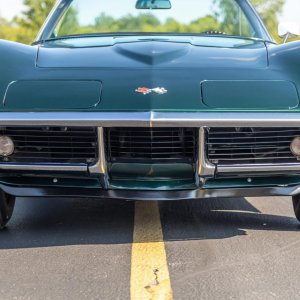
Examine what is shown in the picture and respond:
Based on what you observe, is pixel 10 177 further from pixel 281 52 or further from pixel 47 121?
pixel 281 52

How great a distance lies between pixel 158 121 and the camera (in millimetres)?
3639

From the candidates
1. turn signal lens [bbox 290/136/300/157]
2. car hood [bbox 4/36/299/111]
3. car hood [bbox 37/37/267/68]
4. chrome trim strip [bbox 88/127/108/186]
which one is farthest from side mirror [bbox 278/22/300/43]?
chrome trim strip [bbox 88/127/108/186]

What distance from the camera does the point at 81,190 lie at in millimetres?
3973

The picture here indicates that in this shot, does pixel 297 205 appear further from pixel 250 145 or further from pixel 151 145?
pixel 151 145

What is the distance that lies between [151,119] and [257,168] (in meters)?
0.73

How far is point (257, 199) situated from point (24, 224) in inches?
79.2

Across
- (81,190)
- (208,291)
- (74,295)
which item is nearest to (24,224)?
(81,190)

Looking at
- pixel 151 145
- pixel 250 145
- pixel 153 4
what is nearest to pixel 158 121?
pixel 151 145

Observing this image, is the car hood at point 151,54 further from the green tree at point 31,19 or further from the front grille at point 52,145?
the green tree at point 31,19

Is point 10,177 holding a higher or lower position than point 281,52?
lower

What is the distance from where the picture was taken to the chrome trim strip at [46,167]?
3826 millimetres

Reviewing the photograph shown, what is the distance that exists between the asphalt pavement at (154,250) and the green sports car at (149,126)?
31cm

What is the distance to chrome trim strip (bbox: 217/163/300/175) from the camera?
3824mm

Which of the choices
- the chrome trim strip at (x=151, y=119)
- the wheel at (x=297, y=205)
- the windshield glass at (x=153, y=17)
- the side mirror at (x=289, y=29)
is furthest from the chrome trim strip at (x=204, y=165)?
the side mirror at (x=289, y=29)
